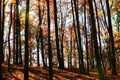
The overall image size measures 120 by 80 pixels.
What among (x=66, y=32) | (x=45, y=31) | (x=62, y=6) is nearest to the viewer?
(x=62, y=6)

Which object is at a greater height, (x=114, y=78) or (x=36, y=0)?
(x=36, y=0)

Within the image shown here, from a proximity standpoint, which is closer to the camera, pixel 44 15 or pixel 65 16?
pixel 44 15

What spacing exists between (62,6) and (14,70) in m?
22.3

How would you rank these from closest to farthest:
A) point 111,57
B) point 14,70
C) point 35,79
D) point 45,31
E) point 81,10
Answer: point 35,79, point 14,70, point 111,57, point 81,10, point 45,31

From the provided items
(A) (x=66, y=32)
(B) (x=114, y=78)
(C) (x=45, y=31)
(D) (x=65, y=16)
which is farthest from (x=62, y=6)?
(B) (x=114, y=78)

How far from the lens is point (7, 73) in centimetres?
2022

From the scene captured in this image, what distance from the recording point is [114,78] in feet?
71.9

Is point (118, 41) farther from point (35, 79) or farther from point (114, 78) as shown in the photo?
point (35, 79)

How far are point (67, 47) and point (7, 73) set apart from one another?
3904cm

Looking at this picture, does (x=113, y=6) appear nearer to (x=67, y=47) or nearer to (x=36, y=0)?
(x=36, y=0)

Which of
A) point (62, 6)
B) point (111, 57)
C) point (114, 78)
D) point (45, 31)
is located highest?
point (62, 6)

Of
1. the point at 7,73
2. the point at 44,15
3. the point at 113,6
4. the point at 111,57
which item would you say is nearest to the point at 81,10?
the point at 44,15

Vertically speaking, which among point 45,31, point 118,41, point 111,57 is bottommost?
point 111,57

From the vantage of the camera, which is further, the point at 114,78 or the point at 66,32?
the point at 66,32
